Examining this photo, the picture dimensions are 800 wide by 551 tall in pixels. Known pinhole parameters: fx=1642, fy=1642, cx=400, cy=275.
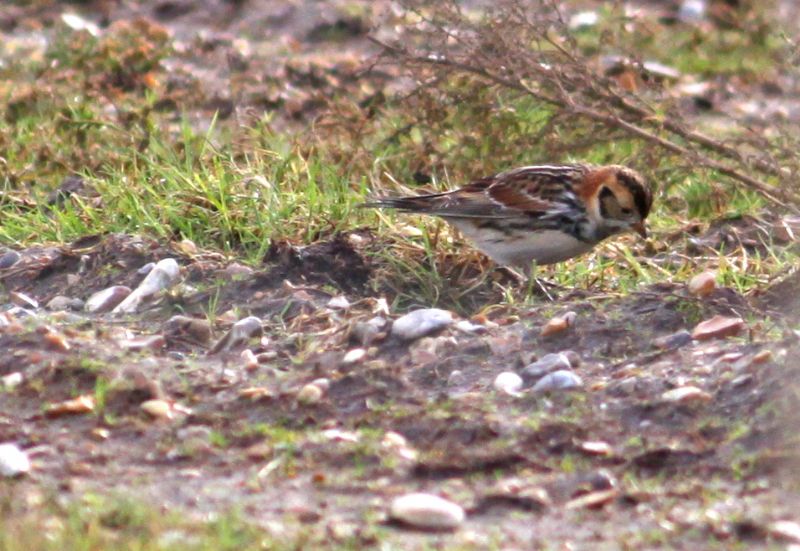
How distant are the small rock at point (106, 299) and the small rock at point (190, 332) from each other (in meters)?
0.47

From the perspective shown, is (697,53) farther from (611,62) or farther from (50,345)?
(50,345)

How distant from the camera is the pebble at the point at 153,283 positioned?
21.6ft

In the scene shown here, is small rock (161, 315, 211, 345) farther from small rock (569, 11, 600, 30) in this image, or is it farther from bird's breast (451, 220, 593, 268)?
small rock (569, 11, 600, 30)

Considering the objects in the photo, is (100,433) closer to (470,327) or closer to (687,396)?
(470,327)

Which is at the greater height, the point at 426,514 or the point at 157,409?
the point at 426,514

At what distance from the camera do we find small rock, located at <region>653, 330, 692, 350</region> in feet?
19.2

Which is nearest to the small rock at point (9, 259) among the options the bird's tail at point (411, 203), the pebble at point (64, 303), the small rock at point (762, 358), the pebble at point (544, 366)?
the pebble at point (64, 303)

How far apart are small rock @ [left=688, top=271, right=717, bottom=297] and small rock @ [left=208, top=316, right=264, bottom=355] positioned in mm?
1672

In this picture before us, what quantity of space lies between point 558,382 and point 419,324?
0.72 metres

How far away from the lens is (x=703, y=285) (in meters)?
6.34

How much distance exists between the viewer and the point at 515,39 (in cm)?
775

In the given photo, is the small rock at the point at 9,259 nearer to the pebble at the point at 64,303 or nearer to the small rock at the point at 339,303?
the pebble at the point at 64,303

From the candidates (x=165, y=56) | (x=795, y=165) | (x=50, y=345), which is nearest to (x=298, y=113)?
(x=165, y=56)

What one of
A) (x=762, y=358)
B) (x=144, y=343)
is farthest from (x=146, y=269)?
(x=762, y=358)
